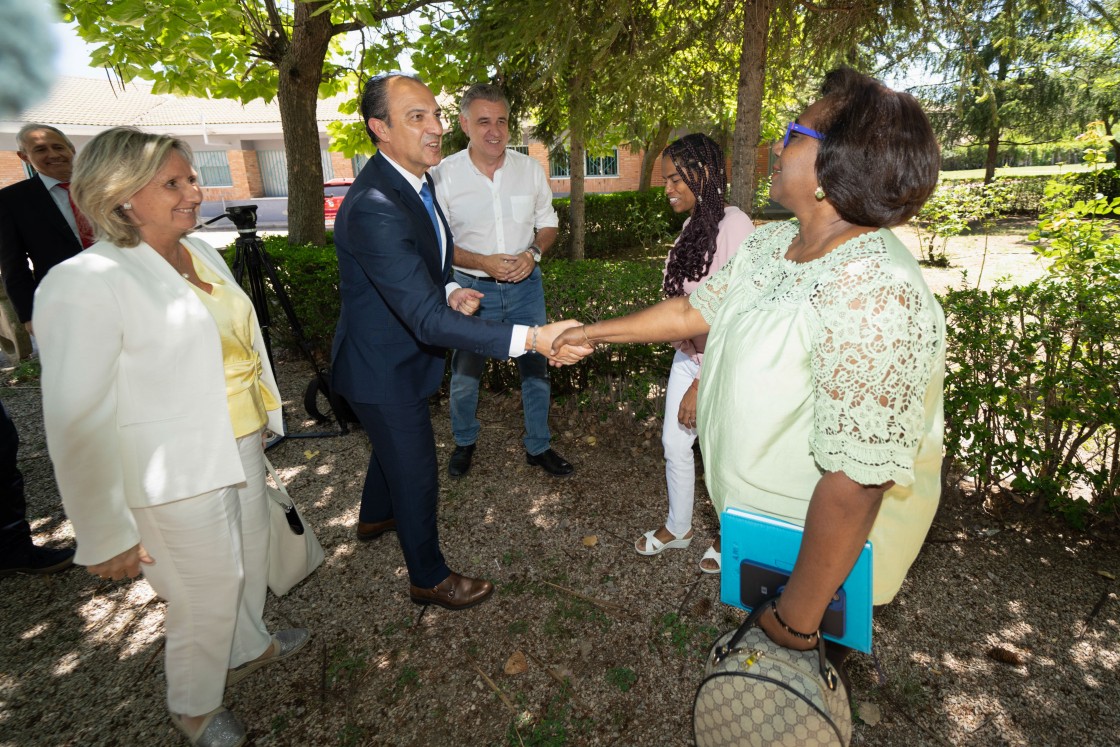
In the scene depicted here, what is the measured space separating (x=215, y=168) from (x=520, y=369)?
107 feet

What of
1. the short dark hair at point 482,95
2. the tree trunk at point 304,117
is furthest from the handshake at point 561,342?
the tree trunk at point 304,117

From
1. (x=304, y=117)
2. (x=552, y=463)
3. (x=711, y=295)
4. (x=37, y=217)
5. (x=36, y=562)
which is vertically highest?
(x=304, y=117)

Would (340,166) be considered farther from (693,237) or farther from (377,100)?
(693,237)

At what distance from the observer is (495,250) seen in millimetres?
4473

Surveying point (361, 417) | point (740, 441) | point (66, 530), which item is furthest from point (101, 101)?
point (740, 441)

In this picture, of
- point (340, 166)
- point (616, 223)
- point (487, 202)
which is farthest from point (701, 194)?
point (340, 166)

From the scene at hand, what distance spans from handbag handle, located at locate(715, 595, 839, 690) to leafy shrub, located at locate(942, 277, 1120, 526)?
8.52 ft

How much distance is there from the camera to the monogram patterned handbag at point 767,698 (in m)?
1.42

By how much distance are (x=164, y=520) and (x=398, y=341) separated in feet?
3.62

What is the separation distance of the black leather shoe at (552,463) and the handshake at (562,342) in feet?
6.24

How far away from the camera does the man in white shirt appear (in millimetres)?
4293

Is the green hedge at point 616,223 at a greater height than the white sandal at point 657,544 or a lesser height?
greater

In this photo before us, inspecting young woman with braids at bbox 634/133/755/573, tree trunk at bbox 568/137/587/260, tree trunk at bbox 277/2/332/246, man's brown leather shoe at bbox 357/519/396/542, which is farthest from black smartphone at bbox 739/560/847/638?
tree trunk at bbox 568/137/587/260

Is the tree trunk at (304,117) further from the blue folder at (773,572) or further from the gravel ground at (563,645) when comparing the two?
the blue folder at (773,572)
